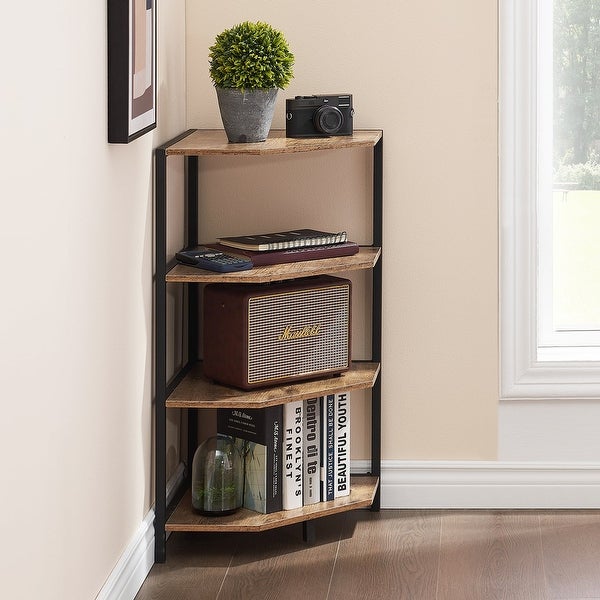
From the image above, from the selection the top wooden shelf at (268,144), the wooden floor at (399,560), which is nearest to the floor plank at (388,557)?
the wooden floor at (399,560)

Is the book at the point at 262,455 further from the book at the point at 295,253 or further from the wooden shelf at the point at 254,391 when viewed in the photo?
the book at the point at 295,253

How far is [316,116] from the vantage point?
106 inches

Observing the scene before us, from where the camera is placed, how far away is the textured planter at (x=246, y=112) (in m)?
2.56

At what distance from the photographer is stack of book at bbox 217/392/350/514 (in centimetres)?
267

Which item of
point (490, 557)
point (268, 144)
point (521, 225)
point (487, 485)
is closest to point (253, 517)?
point (490, 557)

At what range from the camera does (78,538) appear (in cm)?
204

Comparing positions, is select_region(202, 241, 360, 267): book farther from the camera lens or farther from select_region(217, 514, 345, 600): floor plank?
select_region(217, 514, 345, 600): floor plank

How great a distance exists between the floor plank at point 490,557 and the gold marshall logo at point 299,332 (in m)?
0.63

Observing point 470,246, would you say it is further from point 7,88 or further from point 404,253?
point 7,88

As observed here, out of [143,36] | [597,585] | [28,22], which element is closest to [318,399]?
[597,585]

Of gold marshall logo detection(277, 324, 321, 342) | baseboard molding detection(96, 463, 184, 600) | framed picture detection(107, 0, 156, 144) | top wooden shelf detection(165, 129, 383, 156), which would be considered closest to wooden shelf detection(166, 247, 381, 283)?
gold marshall logo detection(277, 324, 321, 342)

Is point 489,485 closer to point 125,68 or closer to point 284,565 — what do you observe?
point 284,565

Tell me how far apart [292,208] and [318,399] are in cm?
56

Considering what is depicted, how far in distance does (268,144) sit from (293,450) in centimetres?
75
